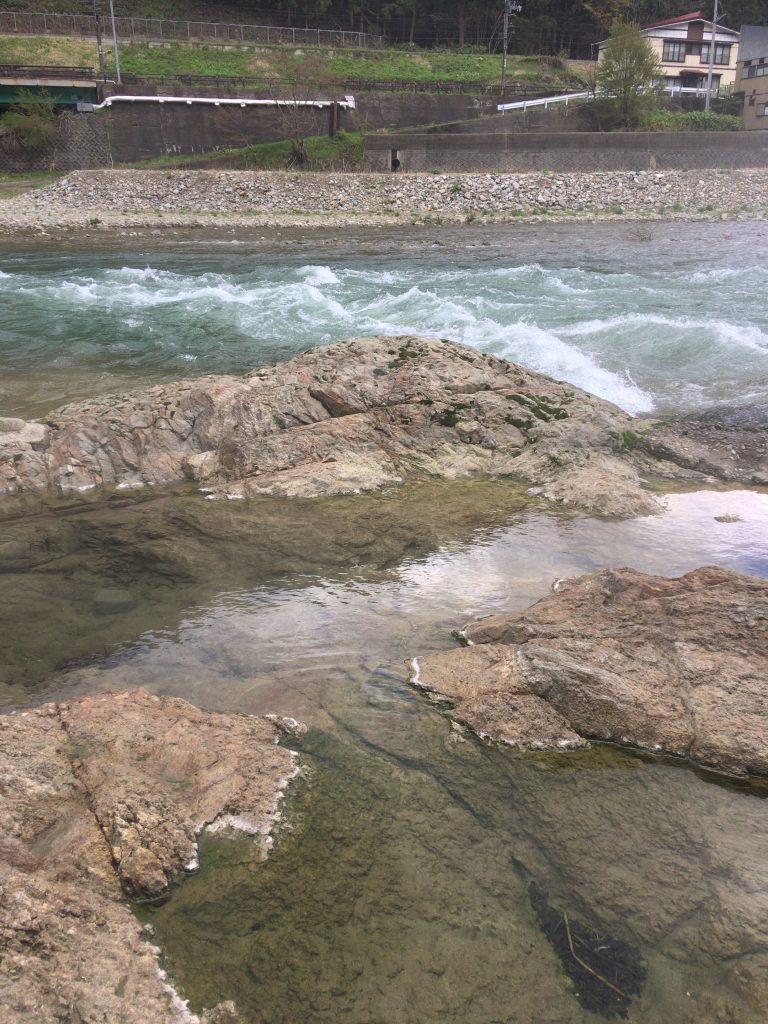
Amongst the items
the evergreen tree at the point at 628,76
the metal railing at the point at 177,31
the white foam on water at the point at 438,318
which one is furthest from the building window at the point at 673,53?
the white foam on water at the point at 438,318

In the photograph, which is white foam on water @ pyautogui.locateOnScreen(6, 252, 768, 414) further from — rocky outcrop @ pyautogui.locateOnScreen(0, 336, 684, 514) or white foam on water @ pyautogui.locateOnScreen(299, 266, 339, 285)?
rocky outcrop @ pyautogui.locateOnScreen(0, 336, 684, 514)

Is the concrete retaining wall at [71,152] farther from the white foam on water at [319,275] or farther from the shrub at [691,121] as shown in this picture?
the shrub at [691,121]

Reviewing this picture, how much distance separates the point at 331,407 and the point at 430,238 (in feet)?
74.0

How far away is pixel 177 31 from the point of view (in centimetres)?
5831

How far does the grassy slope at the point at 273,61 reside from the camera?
49344 millimetres

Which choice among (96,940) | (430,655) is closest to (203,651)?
(430,655)

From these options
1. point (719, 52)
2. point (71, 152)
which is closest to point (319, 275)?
point (71, 152)

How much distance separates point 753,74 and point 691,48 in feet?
21.1

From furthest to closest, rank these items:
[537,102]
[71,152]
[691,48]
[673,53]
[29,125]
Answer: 1. [673,53]
2. [691,48]
3. [537,102]
4. [71,152]
5. [29,125]

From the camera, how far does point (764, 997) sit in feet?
7.17

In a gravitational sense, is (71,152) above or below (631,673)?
above

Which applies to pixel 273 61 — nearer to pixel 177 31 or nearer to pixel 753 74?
pixel 177 31

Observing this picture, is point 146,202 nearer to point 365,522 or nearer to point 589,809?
point 365,522

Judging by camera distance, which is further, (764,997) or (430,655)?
(430,655)
